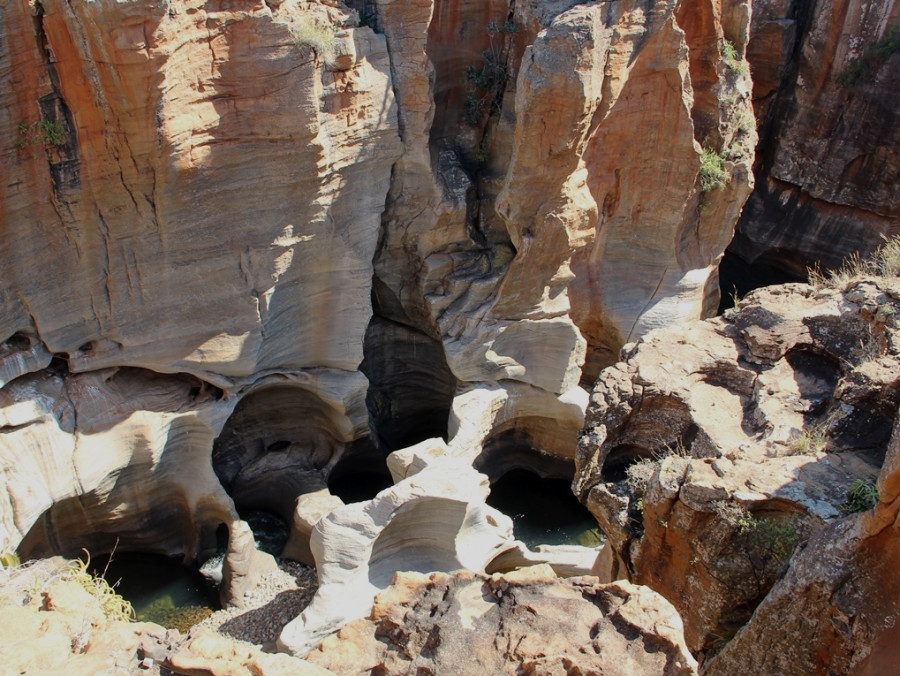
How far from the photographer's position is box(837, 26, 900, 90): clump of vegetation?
14.3 meters

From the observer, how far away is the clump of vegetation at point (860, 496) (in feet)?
16.7

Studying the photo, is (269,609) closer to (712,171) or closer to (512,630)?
(512,630)

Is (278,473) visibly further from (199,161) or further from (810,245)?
(810,245)

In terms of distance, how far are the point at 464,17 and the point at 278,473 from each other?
699 cm

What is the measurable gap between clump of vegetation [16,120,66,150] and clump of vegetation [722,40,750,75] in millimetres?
8813

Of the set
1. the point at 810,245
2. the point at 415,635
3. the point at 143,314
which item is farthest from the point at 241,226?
the point at 810,245

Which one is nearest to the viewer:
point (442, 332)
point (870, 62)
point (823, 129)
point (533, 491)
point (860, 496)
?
point (860, 496)

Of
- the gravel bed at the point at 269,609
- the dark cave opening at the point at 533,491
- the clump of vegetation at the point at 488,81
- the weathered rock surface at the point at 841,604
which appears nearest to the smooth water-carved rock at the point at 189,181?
the clump of vegetation at the point at 488,81

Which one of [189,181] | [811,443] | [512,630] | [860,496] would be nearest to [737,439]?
[811,443]

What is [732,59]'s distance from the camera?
38.3 ft

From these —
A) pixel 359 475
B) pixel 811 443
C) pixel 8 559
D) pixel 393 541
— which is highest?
pixel 811 443

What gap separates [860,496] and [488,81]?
26.0 feet

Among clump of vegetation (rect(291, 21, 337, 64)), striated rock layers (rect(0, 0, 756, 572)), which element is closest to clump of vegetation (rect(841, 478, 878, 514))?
striated rock layers (rect(0, 0, 756, 572))

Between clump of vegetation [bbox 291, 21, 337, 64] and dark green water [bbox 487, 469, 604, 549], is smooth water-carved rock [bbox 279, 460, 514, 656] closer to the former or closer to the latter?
dark green water [bbox 487, 469, 604, 549]
